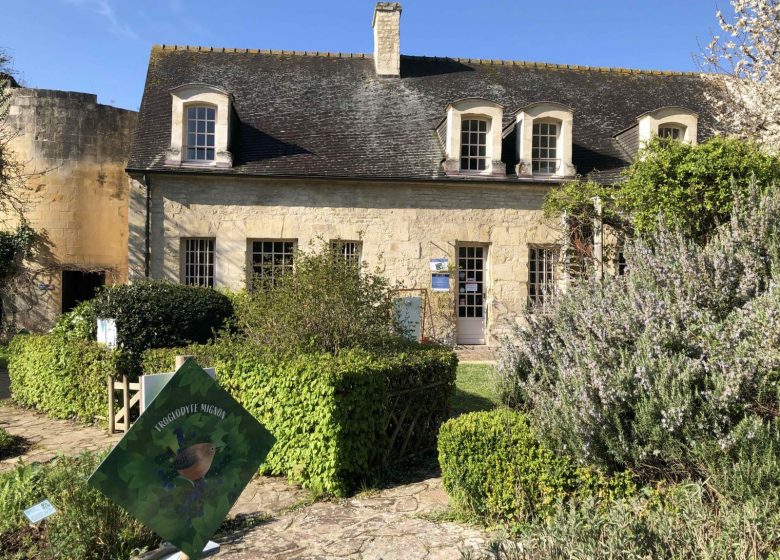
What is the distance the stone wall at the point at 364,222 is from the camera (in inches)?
530

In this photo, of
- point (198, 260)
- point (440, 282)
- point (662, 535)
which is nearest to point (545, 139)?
point (440, 282)

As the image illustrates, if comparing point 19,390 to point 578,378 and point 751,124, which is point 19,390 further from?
point 751,124

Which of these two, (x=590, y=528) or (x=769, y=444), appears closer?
(x=590, y=528)

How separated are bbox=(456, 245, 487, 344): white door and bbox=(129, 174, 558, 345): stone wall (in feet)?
0.91

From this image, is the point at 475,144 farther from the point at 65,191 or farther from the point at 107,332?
the point at 65,191

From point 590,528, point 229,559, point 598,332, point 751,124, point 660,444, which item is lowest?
point 229,559

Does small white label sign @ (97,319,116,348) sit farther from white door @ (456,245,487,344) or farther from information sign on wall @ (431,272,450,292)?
white door @ (456,245,487,344)

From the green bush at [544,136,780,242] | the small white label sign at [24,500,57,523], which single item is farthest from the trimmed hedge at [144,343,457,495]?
the green bush at [544,136,780,242]

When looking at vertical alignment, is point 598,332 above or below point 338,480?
above

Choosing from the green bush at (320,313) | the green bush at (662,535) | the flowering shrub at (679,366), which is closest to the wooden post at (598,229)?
the green bush at (320,313)

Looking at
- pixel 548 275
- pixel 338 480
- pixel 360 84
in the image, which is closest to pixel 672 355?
pixel 338 480

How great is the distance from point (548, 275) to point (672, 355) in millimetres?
10804

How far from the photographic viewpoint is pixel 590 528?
312 cm

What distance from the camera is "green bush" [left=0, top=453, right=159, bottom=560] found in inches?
149
